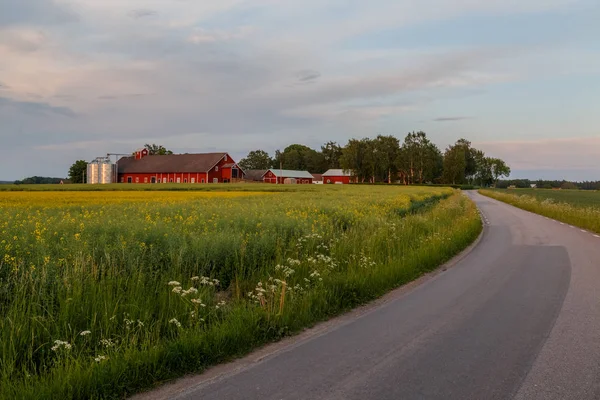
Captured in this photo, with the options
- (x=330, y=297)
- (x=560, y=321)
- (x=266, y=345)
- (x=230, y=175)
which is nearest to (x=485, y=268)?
(x=560, y=321)

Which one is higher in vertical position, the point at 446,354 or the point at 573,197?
the point at 573,197

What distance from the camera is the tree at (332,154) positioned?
16488 cm

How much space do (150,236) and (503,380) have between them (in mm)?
7722

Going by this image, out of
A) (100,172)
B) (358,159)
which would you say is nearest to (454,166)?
(358,159)

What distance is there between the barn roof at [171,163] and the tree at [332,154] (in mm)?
75733

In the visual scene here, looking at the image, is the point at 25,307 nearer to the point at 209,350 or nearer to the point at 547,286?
the point at 209,350

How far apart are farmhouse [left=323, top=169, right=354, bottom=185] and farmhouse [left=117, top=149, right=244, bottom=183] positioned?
174 feet

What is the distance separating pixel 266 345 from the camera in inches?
236

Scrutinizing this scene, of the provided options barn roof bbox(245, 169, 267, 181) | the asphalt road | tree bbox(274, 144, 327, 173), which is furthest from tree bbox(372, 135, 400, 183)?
the asphalt road

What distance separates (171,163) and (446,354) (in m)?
95.1

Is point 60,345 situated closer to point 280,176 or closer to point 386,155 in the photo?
point 280,176

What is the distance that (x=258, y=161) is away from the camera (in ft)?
541

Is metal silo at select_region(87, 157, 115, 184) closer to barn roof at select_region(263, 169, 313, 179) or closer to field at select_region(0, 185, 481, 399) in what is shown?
barn roof at select_region(263, 169, 313, 179)

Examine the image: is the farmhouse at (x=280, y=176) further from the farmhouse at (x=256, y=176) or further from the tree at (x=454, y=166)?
the tree at (x=454, y=166)
